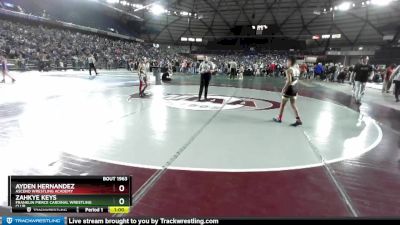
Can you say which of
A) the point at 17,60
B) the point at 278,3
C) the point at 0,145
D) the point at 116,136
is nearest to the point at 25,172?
the point at 0,145

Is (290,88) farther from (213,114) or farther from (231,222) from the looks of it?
(231,222)

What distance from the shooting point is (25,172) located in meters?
3.52

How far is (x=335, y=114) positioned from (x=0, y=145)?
799 cm

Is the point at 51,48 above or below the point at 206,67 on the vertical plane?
above
